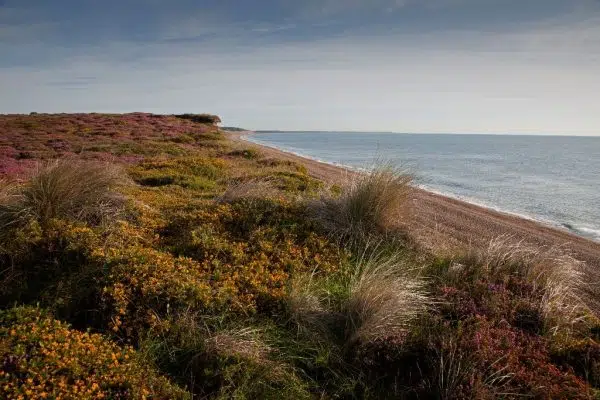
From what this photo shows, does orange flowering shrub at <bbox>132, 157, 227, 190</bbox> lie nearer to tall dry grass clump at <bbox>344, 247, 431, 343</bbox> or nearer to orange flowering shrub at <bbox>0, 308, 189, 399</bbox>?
tall dry grass clump at <bbox>344, 247, 431, 343</bbox>

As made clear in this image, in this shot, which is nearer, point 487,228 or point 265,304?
point 265,304

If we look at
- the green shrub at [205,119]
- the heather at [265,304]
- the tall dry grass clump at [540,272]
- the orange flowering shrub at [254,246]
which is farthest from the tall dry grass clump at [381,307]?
the green shrub at [205,119]

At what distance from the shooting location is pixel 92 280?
19.9 ft

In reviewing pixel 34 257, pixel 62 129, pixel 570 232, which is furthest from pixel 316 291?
pixel 62 129

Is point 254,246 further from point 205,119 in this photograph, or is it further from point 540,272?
point 205,119

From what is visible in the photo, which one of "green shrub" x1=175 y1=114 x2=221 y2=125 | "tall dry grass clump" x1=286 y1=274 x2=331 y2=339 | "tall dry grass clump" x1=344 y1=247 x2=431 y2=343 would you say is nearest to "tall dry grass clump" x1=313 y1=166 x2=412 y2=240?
"tall dry grass clump" x1=344 y1=247 x2=431 y2=343

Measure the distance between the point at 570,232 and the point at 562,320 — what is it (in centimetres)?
1678

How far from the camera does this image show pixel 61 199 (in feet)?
26.2

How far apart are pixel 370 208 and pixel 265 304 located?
368 cm

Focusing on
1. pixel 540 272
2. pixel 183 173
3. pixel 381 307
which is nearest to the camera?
pixel 381 307

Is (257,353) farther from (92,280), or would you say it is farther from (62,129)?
(62,129)

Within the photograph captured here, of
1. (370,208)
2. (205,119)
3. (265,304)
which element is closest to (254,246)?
(265,304)

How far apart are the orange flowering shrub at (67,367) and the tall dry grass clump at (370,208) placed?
5035 millimetres

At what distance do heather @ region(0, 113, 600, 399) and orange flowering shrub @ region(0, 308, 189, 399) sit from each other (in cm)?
2
